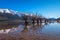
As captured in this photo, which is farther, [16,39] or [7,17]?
[7,17]

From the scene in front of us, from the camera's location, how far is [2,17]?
209ft

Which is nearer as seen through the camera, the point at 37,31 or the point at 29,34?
the point at 29,34

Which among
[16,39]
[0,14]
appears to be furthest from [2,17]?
[16,39]

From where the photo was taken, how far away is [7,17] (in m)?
65.4

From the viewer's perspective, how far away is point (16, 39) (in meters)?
10.5

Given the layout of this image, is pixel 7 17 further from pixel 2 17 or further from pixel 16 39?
pixel 16 39

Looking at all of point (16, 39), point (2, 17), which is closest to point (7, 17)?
point (2, 17)

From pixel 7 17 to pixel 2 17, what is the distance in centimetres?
276

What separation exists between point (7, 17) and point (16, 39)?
55849mm

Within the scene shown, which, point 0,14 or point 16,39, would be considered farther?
point 0,14

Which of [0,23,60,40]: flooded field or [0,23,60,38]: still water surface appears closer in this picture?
[0,23,60,40]: flooded field

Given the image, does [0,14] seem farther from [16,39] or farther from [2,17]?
[16,39]

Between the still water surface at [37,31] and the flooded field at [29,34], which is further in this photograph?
the still water surface at [37,31]

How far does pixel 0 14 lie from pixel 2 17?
7.71 ft
